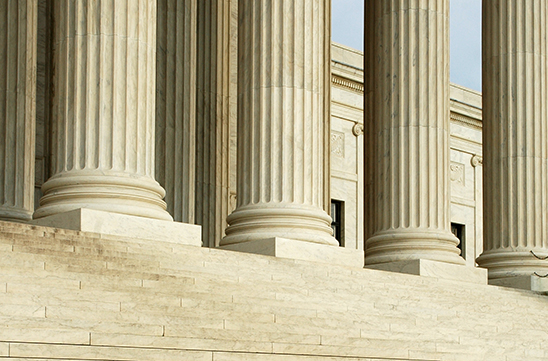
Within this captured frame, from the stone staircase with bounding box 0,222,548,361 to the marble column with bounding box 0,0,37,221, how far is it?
1032 inches

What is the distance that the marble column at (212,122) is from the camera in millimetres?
112375

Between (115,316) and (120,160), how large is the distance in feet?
82.5

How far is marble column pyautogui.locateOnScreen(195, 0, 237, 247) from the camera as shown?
112 metres

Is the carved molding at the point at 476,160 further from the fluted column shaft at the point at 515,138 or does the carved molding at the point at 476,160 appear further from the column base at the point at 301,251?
the column base at the point at 301,251

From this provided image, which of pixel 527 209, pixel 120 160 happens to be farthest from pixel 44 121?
pixel 527 209

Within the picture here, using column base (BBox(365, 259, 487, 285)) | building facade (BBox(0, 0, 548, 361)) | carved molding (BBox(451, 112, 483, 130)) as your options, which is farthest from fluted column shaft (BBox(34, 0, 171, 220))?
carved molding (BBox(451, 112, 483, 130))

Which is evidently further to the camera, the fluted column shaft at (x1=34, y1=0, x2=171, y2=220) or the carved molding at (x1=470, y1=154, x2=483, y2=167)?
the carved molding at (x1=470, y1=154, x2=483, y2=167)

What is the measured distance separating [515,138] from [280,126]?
3360 centimetres

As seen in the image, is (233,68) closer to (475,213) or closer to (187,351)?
(475,213)

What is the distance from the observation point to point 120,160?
70000 millimetres

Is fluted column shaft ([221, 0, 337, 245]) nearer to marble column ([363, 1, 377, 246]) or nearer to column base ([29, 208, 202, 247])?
column base ([29, 208, 202, 247])

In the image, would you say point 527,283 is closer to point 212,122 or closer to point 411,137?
point 411,137

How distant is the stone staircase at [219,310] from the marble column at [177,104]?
31.1 meters

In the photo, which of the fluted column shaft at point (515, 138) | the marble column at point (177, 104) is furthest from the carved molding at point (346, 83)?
the marble column at point (177, 104)
